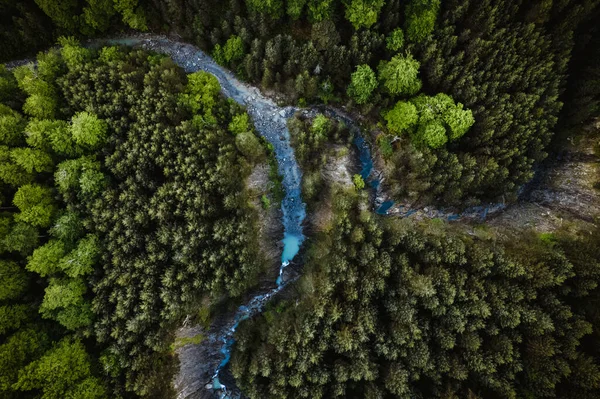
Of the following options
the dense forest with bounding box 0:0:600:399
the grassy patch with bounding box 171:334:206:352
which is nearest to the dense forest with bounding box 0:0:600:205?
the dense forest with bounding box 0:0:600:399

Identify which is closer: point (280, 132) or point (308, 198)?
point (308, 198)

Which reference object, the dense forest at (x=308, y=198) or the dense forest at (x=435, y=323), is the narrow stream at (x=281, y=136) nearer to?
the dense forest at (x=308, y=198)

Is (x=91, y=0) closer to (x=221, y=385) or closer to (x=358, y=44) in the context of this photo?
(x=358, y=44)

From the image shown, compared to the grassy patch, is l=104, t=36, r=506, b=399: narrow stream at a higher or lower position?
higher

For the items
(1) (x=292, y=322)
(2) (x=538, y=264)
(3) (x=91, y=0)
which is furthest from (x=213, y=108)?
(2) (x=538, y=264)

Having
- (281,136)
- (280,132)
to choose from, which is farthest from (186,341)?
(280,132)

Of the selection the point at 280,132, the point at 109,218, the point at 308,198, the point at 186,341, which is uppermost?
the point at 280,132

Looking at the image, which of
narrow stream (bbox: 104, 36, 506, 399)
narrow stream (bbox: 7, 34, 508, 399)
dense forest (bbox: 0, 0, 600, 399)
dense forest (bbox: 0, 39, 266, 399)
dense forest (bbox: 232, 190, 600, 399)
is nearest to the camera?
dense forest (bbox: 0, 39, 266, 399)

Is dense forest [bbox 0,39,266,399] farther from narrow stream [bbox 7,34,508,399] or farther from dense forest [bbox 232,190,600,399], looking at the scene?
dense forest [bbox 232,190,600,399]

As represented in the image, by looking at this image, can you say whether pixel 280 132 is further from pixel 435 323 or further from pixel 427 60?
pixel 435 323
